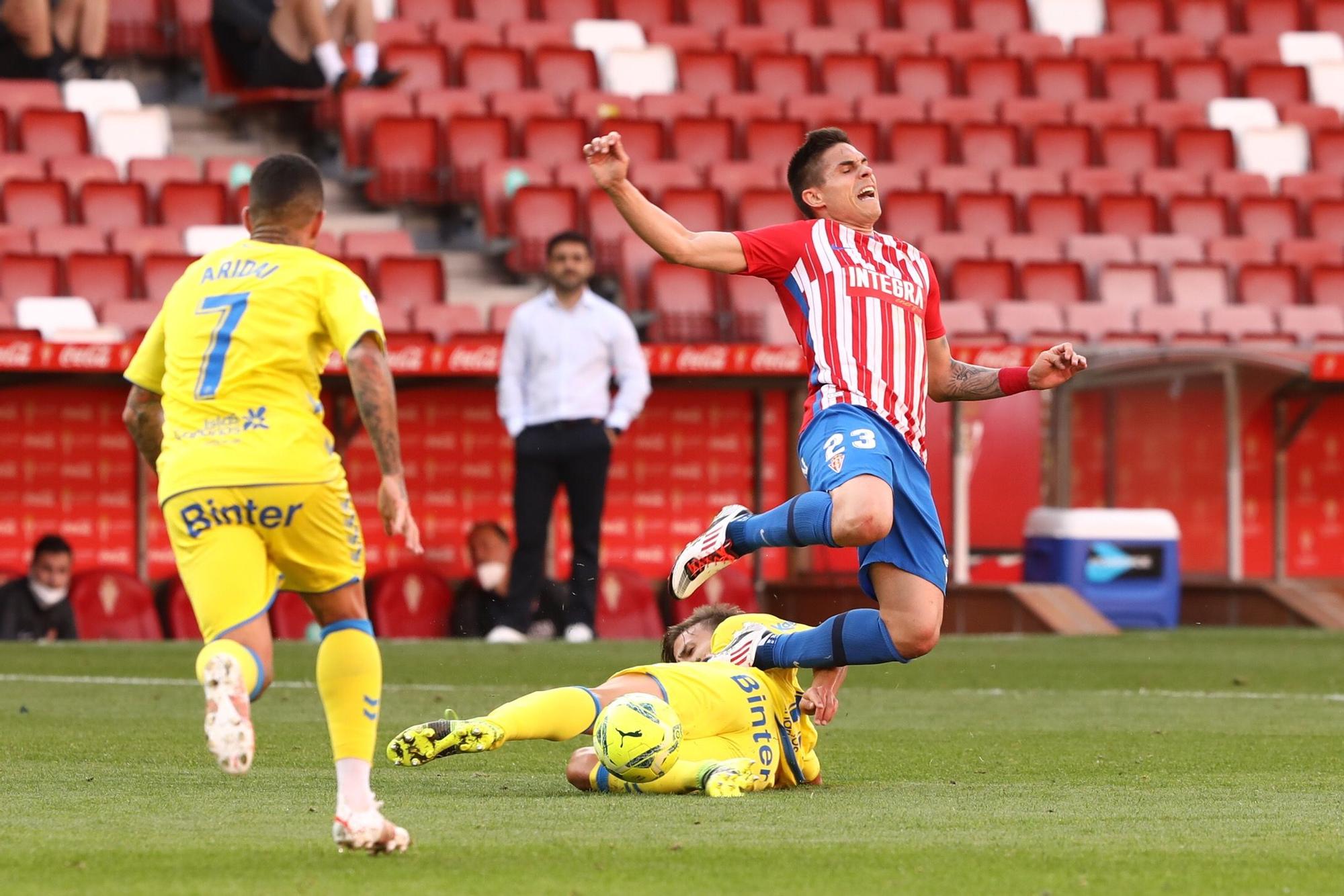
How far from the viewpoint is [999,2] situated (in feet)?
69.6

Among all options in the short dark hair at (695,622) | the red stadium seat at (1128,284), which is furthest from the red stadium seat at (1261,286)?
the short dark hair at (695,622)

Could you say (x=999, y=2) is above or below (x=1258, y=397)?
above

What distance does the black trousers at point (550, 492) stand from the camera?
12.9 m

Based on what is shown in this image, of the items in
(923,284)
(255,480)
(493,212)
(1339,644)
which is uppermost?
(493,212)

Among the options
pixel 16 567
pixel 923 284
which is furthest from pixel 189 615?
pixel 923 284

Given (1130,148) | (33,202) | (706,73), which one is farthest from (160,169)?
(1130,148)

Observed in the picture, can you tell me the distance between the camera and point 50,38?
17.2 m

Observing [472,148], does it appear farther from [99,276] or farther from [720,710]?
[720,710]

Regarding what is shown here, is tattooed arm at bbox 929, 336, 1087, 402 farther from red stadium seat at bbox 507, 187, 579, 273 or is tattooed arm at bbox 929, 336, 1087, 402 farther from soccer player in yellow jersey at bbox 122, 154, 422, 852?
red stadium seat at bbox 507, 187, 579, 273

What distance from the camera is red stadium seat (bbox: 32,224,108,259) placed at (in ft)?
48.5

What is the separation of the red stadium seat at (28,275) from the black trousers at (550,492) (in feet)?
12.0

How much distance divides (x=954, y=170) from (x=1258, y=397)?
10.9ft

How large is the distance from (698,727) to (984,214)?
1228 cm

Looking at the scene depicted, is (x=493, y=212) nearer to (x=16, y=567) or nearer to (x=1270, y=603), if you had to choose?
(x=16, y=567)
